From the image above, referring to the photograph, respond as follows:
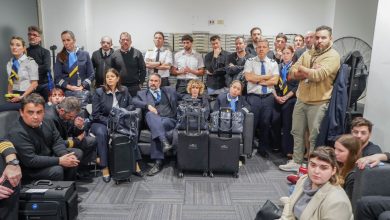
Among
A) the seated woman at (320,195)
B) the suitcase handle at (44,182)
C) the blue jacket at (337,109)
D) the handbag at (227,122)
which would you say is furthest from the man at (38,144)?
the blue jacket at (337,109)

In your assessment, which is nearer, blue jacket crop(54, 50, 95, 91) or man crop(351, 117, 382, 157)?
man crop(351, 117, 382, 157)

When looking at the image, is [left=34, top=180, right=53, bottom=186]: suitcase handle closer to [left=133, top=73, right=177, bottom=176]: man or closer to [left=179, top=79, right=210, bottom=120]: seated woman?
[left=133, top=73, right=177, bottom=176]: man

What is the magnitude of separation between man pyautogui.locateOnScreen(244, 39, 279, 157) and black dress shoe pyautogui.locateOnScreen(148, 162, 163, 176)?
52.8 inches

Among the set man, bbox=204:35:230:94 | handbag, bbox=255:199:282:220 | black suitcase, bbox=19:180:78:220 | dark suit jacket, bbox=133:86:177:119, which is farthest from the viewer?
man, bbox=204:35:230:94

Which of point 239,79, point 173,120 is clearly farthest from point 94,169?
point 239,79

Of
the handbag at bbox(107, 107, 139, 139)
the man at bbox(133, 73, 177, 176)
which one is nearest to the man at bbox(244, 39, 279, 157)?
the man at bbox(133, 73, 177, 176)

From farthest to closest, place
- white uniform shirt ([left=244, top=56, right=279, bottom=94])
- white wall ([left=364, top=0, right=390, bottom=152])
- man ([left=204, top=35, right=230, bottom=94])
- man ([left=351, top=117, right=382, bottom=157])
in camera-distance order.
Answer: man ([left=204, top=35, right=230, bottom=94])
white uniform shirt ([left=244, top=56, right=279, bottom=94])
white wall ([left=364, top=0, right=390, bottom=152])
man ([left=351, top=117, right=382, bottom=157])

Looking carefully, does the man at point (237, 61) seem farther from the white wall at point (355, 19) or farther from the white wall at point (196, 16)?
the white wall at point (355, 19)

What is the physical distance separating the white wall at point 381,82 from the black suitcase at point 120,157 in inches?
98.5

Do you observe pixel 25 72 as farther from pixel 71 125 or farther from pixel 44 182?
pixel 44 182

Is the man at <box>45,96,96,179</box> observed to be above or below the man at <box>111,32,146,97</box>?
below

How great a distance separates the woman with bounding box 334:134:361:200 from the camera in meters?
2.42

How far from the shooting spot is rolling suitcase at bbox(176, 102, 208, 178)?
141 inches

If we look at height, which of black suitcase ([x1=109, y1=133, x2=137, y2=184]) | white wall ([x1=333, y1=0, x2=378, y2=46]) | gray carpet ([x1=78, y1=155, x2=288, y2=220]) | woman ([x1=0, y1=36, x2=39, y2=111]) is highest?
white wall ([x1=333, y1=0, x2=378, y2=46])
